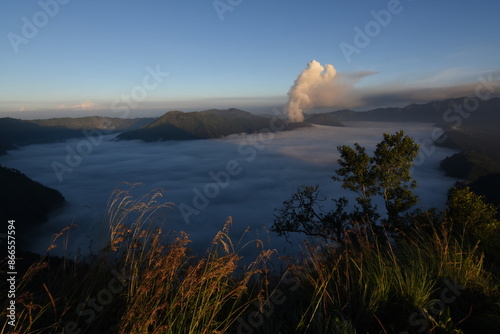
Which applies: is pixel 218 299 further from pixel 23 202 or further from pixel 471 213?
pixel 23 202

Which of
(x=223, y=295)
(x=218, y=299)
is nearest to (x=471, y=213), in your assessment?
(x=223, y=295)

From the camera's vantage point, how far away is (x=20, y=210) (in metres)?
106

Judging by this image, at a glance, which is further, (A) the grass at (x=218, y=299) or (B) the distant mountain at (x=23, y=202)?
(B) the distant mountain at (x=23, y=202)

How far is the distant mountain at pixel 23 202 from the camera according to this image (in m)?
100

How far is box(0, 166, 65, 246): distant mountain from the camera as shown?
100500 millimetres

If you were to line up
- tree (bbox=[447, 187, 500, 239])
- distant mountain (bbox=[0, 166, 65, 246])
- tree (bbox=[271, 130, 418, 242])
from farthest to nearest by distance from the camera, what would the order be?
distant mountain (bbox=[0, 166, 65, 246]), tree (bbox=[271, 130, 418, 242]), tree (bbox=[447, 187, 500, 239])

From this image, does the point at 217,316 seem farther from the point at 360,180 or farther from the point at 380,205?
the point at 380,205

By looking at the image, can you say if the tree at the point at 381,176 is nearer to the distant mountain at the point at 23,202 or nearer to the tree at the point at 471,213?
the tree at the point at 471,213

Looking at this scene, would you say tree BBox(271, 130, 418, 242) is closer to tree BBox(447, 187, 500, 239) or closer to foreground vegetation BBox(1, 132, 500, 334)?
tree BBox(447, 187, 500, 239)

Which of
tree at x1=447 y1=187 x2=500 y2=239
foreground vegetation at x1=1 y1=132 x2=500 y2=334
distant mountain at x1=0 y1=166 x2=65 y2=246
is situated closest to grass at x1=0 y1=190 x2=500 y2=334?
foreground vegetation at x1=1 y1=132 x2=500 y2=334

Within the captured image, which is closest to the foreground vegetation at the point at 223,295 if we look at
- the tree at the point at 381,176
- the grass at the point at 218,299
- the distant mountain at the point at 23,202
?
the grass at the point at 218,299

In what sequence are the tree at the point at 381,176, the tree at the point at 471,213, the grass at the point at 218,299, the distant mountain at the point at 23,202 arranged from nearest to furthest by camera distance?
the grass at the point at 218,299 < the tree at the point at 471,213 < the tree at the point at 381,176 < the distant mountain at the point at 23,202

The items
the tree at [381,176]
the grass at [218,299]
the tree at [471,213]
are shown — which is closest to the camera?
the grass at [218,299]

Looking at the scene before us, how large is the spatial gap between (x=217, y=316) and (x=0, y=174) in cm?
15233
